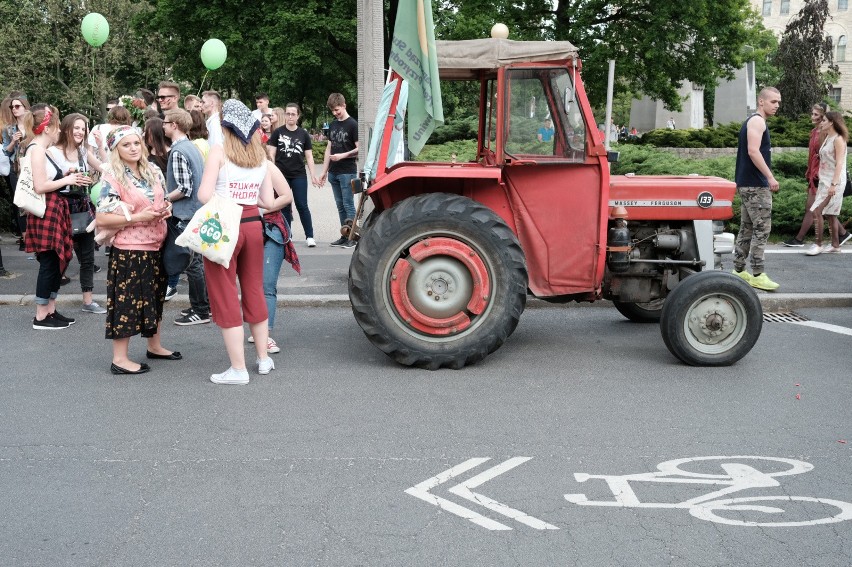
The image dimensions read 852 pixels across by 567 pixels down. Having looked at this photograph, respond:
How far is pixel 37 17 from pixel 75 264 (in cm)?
2695

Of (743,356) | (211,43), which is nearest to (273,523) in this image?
(743,356)

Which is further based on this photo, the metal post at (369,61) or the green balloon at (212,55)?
the green balloon at (212,55)

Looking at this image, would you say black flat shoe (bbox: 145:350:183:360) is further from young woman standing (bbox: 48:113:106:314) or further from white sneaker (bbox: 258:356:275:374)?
young woman standing (bbox: 48:113:106:314)

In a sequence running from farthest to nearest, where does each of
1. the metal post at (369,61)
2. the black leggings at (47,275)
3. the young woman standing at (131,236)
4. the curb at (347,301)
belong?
the metal post at (369,61) < the curb at (347,301) < the black leggings at (47,275) < the young woman standing at (131,236)

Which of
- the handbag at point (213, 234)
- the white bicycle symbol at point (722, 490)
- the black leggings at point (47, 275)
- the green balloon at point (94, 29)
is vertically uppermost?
the green balloon at point (94, 29)

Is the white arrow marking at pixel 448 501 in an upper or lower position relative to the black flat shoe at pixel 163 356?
lower

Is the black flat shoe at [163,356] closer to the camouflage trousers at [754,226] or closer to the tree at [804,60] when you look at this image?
the camouflage trousers at [754,226]

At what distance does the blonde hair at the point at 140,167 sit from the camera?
21.9 feet

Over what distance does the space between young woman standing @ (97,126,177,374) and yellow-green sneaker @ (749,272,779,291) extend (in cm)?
596

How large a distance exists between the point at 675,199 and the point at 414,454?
347cm

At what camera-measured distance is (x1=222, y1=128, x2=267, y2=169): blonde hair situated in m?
6.37

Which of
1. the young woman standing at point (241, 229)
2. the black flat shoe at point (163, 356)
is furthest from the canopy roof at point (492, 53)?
the black flat shoe at point (163, 356)

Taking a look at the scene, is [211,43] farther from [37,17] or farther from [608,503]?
[37,17]

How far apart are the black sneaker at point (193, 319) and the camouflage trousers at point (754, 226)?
540 centimetres
